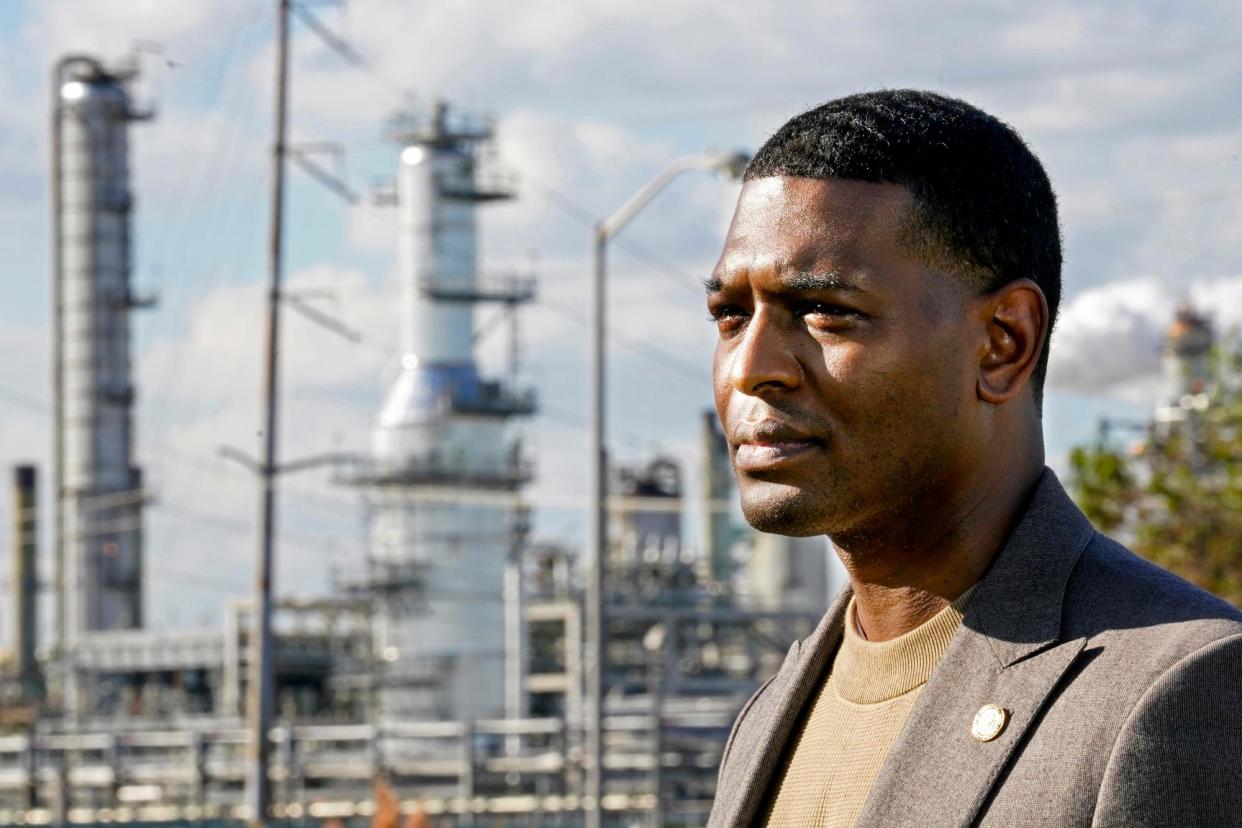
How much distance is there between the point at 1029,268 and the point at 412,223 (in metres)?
55.5

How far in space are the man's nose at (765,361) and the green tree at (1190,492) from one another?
22654 mm

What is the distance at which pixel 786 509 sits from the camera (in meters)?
2.56

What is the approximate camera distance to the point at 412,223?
2269 inches

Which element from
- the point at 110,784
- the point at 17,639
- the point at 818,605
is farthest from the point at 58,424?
the point at 110,784

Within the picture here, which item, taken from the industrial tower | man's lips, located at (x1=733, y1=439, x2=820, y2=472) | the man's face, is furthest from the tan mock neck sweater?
the industrial tower

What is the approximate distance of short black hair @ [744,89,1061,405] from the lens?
99.6 inches

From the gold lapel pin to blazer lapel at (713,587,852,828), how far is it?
1.55 feet

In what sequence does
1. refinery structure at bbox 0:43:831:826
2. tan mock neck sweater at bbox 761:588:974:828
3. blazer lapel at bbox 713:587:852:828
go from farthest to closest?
refinery structure at bbox 0:43:831:826 → blazer lapel at bbox 713:587:852:828 → tan mock neck sweater at bbox 761:588:974:828

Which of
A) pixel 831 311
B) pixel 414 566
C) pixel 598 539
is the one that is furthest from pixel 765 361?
pixel 414 566

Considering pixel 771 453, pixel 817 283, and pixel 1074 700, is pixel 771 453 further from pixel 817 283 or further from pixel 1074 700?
pixel 1074 700

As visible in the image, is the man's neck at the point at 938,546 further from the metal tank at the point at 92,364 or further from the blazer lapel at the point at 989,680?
the metal tank at the point at 92,364

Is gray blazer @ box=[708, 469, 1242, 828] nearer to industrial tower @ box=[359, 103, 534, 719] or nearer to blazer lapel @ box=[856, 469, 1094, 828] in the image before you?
blazer lapel @ box=[856, 469, 1094, 828]

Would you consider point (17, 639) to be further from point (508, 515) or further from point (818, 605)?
point (818, 605)

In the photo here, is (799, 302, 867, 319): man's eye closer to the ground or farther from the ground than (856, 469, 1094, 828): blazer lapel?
farther from the ground
